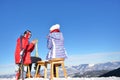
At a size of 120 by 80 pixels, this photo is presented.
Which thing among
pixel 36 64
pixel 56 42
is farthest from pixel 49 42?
pixel 36 64

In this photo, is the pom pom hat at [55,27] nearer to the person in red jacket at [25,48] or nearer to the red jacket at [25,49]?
the person in red jacket at [25,48]

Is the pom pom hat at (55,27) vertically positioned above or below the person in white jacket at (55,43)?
above

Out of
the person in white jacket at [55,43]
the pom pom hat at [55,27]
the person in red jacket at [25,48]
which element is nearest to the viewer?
the person in red jacket at [25,48]

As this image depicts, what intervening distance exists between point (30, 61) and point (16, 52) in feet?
4.46

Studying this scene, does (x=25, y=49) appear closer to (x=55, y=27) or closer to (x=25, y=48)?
(x=25, y=48)

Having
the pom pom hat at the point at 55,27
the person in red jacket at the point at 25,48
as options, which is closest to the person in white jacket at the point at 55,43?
the pom pom hat at the point at 55,27

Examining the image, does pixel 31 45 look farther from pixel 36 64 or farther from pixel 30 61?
pixel 36 64

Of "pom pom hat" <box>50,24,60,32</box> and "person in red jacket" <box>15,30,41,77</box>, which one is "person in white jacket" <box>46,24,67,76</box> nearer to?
"pom pom hat" <box>50,24,60,32</box>

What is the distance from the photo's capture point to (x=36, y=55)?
59.0ft

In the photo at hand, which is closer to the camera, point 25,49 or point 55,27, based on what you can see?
point 55,27

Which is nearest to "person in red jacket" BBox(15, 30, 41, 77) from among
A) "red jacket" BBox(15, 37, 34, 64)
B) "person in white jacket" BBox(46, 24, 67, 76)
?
"red jacket" BBox(15, 37, 34, 64)

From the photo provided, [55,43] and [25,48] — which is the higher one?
[55,43]

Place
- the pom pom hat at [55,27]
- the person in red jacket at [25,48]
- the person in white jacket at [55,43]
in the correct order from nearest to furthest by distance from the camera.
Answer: the person in red jacket at [25,48]
the person in white jacket at [55,43]
the pom pom hat at [55,27]

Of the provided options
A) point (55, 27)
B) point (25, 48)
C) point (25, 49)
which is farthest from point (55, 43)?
point (25, 49)
